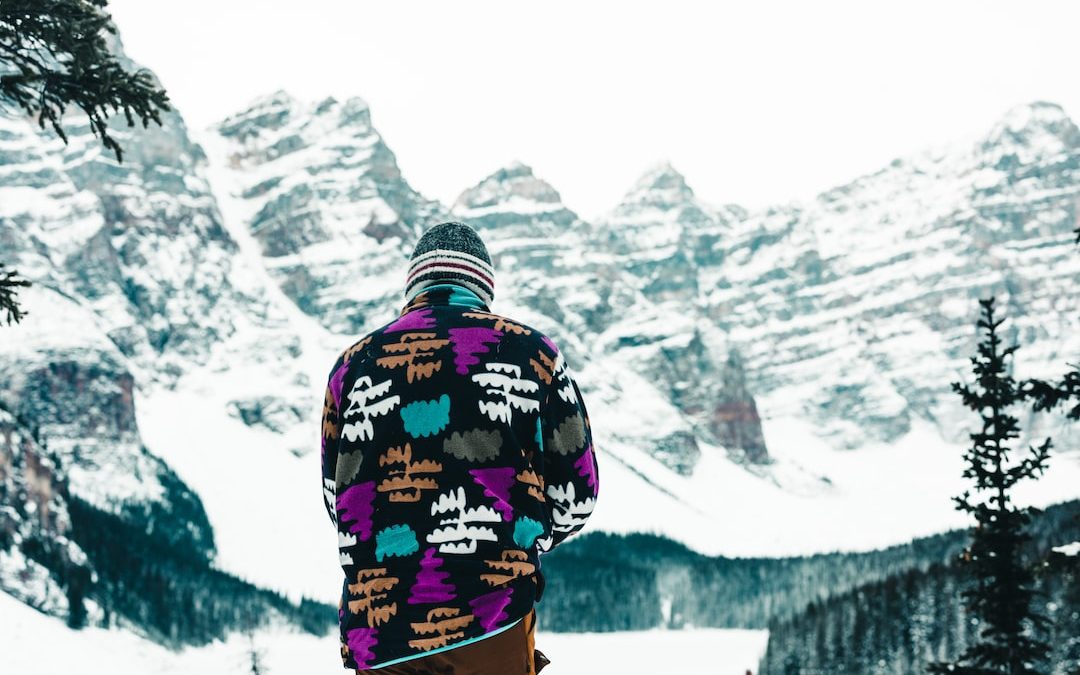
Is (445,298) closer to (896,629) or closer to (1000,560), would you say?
(1000,560)

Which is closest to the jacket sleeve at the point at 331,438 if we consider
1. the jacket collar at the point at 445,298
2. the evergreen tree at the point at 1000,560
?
the jacket collar at the point at 445,298

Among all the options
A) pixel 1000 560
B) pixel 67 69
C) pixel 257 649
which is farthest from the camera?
pixel 257 649

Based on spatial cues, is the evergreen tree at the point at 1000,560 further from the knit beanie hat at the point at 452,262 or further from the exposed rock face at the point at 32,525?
the exposed rock face at the point at 32,525

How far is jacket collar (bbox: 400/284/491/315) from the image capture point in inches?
190

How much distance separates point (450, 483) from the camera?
4277 mm

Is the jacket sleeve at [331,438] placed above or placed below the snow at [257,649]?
above

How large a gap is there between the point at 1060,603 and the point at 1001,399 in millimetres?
73174

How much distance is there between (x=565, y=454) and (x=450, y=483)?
59 cm

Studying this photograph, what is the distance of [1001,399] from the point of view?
17.4m

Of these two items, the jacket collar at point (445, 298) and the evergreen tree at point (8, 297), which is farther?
the evergreen tree at point (8, 297)

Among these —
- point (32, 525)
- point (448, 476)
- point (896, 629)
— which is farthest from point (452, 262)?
point (32, 525)

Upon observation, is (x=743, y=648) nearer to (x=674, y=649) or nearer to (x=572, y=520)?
(x=674, y=649)

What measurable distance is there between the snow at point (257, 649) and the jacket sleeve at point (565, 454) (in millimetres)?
65848

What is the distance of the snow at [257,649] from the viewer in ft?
289
